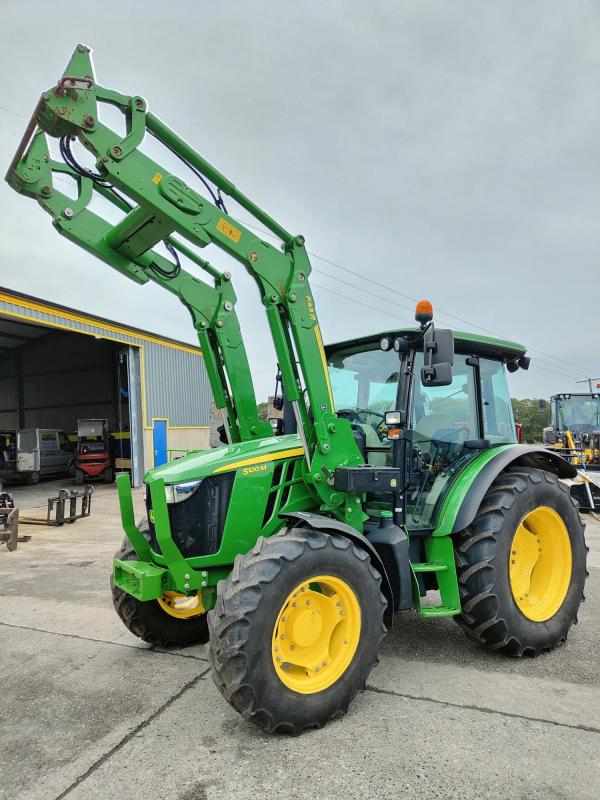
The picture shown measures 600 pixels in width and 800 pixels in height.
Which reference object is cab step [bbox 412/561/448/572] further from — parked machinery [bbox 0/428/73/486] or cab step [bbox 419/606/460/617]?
parked machinery [bbox 0/428/73/486]

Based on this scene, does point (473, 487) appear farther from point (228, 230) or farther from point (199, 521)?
point (228, 230)

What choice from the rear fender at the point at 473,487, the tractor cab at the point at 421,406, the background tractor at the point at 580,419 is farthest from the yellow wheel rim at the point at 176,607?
the background tractor at the point at 580,419

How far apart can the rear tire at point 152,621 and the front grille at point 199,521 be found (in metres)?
0.70

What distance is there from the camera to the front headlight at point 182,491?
3.35 metres

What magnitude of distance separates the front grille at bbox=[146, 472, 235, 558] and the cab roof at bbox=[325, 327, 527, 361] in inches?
67.8

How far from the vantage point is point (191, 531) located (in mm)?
3350

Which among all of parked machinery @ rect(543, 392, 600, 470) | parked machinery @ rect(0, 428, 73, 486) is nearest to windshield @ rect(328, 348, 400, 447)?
parked machinery @ rect(543, 392, 600, 470)

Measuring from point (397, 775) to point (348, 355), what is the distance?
2.88 m

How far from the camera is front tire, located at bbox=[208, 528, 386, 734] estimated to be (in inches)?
107

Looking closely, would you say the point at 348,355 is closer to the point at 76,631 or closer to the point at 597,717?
the point at 597,717

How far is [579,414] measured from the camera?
641 inches

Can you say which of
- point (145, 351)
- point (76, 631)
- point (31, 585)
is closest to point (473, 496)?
point (76, 631)

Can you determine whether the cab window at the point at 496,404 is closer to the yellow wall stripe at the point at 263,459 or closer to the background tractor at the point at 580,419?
the yellow wall stripe at the point at 263,459

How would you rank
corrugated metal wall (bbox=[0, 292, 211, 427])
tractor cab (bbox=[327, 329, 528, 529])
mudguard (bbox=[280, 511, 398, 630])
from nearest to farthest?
mudguard (bbox=[280, 511, 398, 630]) → tractor cab (bbox=[327, 329, 528, 529]) → corrugated metal wall (bbox=[0, 292, 211, 427])
